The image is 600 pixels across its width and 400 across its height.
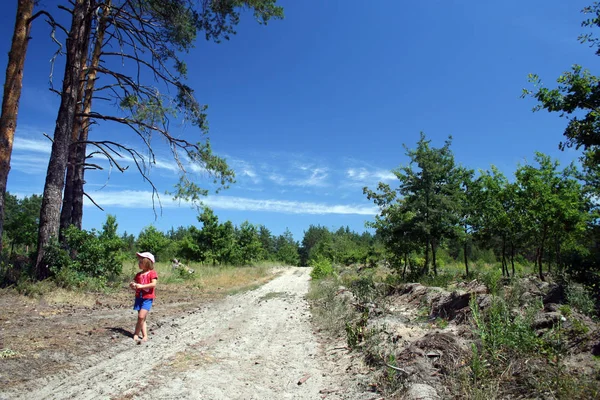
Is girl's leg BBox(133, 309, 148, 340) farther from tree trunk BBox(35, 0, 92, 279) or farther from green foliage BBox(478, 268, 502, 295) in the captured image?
green foliage BBox(478, 268, 502, 295)

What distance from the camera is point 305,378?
4941mm

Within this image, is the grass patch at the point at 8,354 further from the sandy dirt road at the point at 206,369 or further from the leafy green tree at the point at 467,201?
the leafy green tree at the point at 467,201

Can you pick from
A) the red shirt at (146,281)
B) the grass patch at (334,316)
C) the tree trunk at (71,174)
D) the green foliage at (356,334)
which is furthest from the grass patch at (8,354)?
the tree trunk at (71,174)

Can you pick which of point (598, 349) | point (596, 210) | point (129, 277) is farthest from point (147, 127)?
point (596, 210)

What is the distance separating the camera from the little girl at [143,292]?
6.32m

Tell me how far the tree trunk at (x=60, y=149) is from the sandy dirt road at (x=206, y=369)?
5.50 meters

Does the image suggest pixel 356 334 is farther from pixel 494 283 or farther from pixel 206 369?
pixel 494 283

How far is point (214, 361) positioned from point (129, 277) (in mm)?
11601

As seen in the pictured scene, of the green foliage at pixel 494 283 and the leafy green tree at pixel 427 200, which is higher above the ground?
the leafy green tree at pixel 427 200

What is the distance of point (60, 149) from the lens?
10.8m

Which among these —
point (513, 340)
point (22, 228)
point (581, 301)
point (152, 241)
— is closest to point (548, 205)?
point (581, 301)

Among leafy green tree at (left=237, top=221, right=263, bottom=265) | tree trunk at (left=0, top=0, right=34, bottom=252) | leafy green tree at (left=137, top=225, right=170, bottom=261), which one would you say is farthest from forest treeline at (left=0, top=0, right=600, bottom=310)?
leafy green tree at (left=237, top=221, right=263, bottom=265)

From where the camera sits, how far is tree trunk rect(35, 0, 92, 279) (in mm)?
10594

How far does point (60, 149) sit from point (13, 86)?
239cm
